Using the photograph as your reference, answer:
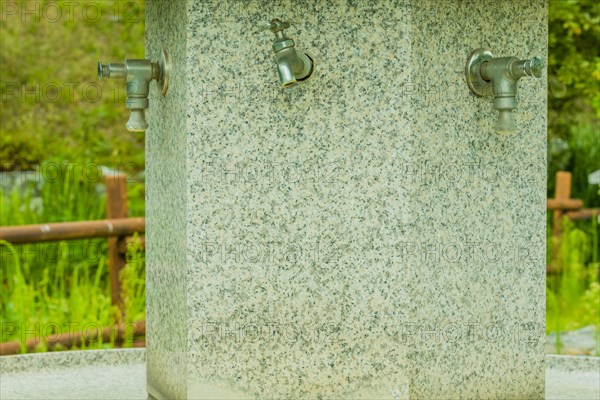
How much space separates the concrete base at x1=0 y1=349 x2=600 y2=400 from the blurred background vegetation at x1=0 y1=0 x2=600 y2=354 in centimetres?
211

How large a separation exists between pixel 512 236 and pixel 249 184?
965 millimetres

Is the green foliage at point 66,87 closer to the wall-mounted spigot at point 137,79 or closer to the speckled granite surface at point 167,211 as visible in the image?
the speckled granite surface at point 167,211

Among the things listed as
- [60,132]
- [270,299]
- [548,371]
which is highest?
[60,132]

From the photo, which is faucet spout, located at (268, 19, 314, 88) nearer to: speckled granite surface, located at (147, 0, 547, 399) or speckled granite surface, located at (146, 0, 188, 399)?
speckled granite surface, located at (147, 0, 547, 399)

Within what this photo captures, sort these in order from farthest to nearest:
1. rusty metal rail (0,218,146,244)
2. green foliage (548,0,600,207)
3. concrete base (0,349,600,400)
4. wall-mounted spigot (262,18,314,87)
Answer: green foliage (548,0,600,207)
rusty metal rail (0,218,146,244)
concrete base (0,349,600,400)
wall-mounted spigot (262,18,314,87)

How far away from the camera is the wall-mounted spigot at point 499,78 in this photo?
314 cm

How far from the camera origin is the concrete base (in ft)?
12.3

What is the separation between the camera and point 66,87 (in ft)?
36.4

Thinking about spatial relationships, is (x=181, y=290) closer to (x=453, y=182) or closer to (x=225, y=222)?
(x=225, y=222)

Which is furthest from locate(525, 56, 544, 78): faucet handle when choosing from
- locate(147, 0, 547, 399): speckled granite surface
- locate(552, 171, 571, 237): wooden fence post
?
locate(552, 171, 571, 237): wooden fence post

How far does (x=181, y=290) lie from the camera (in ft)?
10.3

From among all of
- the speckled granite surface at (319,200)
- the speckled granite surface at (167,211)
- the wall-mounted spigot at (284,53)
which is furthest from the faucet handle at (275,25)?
the speckled granite surface at (167,211)

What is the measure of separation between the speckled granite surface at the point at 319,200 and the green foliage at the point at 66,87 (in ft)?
24.7

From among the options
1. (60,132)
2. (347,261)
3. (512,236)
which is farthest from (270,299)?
(60,132)
